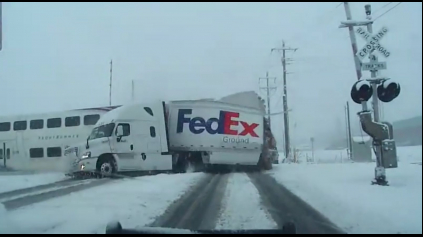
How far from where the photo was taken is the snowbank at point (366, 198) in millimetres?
5336

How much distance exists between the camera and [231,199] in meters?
9.50

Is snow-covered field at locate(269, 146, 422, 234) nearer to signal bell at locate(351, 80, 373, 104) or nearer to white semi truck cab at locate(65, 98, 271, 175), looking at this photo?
signal bell at locate(351, 80, 373, 104)

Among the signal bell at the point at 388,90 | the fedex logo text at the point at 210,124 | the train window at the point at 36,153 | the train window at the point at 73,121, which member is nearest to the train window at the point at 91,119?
the train window at the point at 73,121

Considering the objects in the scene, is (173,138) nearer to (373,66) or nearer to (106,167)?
(106,167)

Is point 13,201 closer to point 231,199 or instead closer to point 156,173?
point 231,199

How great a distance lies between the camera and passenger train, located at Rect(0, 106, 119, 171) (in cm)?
1099

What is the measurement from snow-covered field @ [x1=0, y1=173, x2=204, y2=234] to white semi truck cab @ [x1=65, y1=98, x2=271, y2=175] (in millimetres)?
6552

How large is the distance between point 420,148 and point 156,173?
12482mm

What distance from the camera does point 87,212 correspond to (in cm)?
716

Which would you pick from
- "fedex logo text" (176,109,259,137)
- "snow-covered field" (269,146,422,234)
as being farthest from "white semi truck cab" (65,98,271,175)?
"snow-covered field" (269,146,422,234)

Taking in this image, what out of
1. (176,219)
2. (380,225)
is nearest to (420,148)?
(380,225)

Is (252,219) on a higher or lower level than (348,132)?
lower

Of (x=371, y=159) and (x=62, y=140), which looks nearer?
(x=371, y=159)

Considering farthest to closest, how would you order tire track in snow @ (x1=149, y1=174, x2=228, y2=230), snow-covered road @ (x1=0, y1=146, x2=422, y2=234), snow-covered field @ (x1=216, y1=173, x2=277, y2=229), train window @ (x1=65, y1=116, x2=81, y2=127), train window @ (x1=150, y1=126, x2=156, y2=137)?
train window @ (x1=150, y1=126, x2=156, y2=137) < train window @ (x1=65, y1=116, x2=81, y2=127) < tire track in snow @ (x1=149, y1=174, x2=228, y2=230) < snow-covered field @ (x1=216, y1=173, x2=277, y2=229) < snow-covered road @ (x1=0, y1=146, x2=422, y2=234)
